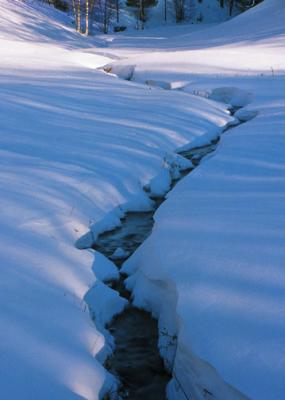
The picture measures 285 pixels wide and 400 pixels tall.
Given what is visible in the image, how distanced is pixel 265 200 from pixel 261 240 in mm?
846

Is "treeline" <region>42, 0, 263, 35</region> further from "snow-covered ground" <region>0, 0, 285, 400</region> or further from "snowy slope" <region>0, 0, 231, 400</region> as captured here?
"snow-covered ground" <region>0, 0, 285, 400</region>

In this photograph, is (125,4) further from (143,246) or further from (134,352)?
(134,352)

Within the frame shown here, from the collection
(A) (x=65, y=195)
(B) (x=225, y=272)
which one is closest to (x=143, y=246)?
(A) (x=65, y=195)

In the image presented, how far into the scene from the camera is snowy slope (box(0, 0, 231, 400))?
8.02ft

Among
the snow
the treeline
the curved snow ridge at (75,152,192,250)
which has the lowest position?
the snow

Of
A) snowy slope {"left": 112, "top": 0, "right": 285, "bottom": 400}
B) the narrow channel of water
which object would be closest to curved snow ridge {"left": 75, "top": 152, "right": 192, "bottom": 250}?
the narrow channel of water

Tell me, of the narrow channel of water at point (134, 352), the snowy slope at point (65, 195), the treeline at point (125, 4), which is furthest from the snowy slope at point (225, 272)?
the treeline at point (125, 4)

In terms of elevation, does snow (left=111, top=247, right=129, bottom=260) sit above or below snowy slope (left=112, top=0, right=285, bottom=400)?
below

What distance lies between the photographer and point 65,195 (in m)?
4.57

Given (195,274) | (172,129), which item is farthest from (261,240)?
(172,129)

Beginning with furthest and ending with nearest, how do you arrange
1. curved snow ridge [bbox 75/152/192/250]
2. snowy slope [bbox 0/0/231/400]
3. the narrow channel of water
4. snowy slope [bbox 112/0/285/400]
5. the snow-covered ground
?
curved snow ridge [bbox 75/152/192/250] < the narrow channel of water < snowy slope [bbox 0/0/231/400] < the snow-covered ground < snowy slope [bbox 112/0/285/400]

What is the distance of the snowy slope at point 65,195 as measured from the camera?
2.45m

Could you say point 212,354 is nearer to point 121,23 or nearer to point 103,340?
point 103,340

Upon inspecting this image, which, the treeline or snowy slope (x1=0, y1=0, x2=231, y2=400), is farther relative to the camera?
the treeline
